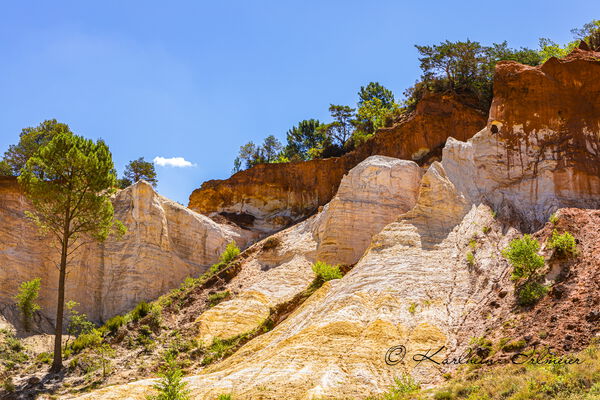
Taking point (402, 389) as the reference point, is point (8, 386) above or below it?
below

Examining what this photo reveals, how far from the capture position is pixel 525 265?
62.7ft

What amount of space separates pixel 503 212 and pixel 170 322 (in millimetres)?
15661

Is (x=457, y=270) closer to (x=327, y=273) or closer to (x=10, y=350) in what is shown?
(x=327, y=273)

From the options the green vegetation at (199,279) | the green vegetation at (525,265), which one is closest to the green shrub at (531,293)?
the green vegetation at (525,265)

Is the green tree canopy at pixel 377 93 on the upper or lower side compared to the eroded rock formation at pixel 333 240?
upper

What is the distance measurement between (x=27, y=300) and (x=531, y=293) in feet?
79.3

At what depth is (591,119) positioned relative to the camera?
26.8m

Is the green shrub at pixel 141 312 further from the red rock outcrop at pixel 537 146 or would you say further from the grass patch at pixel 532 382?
the grass patch at pixel 532 382

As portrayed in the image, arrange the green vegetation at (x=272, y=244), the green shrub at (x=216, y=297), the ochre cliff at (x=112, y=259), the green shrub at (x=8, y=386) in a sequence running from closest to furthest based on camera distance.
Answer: the green shrub at (x=8, y=386) → the green shrub at (x=216, y=297) → the ochre cliff at (x=112, y=259) → the green vegetation at (x=272, y=244)

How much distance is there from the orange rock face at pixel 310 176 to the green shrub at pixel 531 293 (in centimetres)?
2179

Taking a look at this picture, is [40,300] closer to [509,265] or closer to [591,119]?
[509,265]

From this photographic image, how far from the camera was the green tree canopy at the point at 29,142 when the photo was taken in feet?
161

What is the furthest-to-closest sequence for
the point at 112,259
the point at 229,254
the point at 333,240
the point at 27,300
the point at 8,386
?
the point at 229,254 < the point at 112,259 < the point at 333,240 < the point at 27,300 < the point at 8,386

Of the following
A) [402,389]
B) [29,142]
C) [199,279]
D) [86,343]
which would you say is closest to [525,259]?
[402,389]
